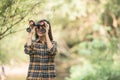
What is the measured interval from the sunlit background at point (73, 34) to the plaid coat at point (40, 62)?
0.71 metres

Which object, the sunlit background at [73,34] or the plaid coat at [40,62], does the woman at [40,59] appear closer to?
the plaid coat at [40,62]

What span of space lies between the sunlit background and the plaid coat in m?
0.71

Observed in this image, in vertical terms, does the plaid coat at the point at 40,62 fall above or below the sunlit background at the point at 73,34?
below

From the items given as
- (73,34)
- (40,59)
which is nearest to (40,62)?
(40,59)

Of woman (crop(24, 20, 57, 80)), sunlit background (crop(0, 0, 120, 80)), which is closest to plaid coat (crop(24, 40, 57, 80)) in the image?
woman (crop(24, 20, 57, 80))

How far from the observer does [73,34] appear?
73.8ft

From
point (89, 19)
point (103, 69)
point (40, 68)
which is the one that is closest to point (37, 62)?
point (40, 68)

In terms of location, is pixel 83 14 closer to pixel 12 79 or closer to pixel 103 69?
pixel 12 79

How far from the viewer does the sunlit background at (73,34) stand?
723cm

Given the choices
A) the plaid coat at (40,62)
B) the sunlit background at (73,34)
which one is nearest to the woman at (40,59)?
the plaid coat at (40,62)

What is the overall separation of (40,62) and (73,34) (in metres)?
16.0

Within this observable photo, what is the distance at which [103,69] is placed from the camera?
13.9 metres

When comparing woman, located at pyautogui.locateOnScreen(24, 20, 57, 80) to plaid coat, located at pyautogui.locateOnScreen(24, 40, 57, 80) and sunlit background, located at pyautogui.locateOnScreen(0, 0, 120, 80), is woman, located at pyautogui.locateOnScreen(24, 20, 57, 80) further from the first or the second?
sunlit background, located at pyautogui.locateOnScreen(0, 0, 120, 80)

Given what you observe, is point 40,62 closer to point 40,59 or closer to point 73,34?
point 40,59
